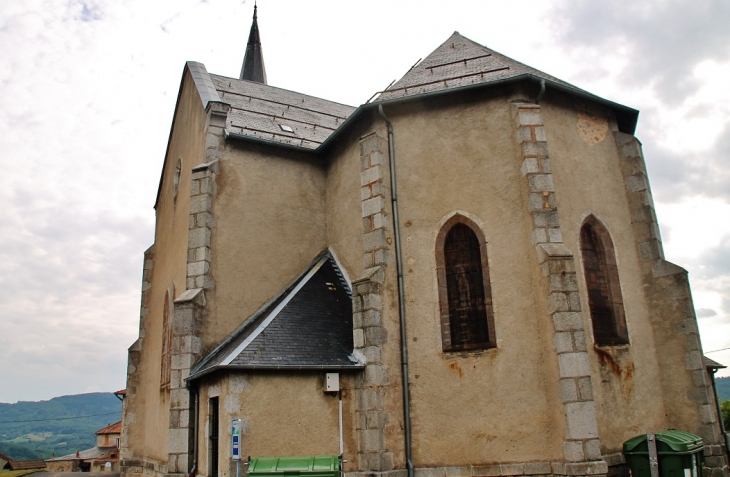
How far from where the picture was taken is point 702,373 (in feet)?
34.4

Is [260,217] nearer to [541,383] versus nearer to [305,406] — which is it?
[305,406]

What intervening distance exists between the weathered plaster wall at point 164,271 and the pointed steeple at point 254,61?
10.3 m

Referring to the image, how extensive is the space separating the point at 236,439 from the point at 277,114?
950 centimetres

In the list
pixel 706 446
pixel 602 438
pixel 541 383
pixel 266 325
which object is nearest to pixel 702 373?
pixel 706 446

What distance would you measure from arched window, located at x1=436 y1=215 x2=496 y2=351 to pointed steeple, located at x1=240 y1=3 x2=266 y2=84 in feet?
60.9

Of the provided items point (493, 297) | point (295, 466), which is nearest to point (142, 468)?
point (295, 466)

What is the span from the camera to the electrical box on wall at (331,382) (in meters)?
9.88

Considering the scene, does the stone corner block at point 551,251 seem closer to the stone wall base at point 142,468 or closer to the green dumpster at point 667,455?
the green dumpster at point 667,455

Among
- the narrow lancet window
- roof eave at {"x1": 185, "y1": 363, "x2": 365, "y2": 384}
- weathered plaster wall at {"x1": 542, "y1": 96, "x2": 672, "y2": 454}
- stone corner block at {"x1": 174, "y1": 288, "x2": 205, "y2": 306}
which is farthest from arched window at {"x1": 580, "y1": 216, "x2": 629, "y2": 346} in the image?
the narrow lancet window

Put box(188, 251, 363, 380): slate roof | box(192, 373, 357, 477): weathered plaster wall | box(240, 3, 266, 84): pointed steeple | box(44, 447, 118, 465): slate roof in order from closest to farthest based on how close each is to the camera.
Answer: box(192, 373, 357, 477): weathered plaster wall
box(188, 251, 363, 380): slate roof
box(240, 3, 266, 84): pointed steeple
box(44, 447, 118, 465): slate roof

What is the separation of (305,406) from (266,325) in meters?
1.69

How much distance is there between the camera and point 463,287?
1050 centimetres

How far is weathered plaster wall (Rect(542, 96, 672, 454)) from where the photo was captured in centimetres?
984

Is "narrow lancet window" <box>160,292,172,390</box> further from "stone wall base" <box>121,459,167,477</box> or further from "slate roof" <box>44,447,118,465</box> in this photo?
"slate roof" <box>44,447,118,465</box>
